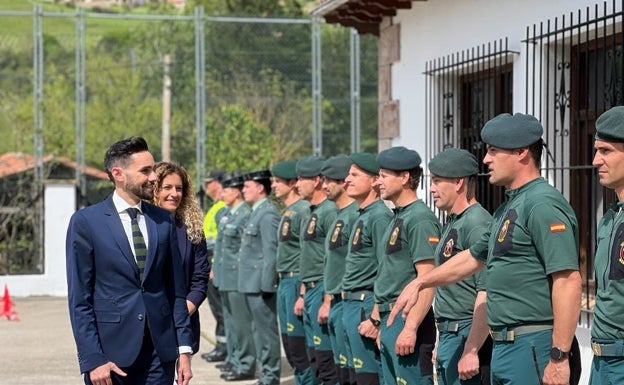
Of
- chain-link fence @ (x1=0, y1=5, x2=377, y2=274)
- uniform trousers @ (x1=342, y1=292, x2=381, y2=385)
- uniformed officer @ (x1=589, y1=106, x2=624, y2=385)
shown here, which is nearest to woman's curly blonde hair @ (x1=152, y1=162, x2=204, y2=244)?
uniform trousers @ (x1=342, y1=292, x2=381, y2=385)

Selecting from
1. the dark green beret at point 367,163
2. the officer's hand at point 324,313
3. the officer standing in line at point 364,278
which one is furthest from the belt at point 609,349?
the officer's hand at point 324,313

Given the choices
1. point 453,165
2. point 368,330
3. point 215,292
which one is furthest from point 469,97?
point 453,165

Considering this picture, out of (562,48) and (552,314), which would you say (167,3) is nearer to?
(562,48)

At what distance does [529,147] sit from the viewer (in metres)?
5.57

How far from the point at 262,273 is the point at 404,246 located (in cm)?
395

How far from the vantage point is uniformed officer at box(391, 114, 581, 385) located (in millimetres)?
5258

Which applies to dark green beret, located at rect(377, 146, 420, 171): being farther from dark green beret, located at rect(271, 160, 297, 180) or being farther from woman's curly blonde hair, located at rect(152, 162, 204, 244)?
dark green beret, located at rect(271, 160, 297, 180)

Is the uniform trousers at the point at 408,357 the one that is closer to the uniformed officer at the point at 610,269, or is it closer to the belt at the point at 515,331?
the belt at the point at 515,331

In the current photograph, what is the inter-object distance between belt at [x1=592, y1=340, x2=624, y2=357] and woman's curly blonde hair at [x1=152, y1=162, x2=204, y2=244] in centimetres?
311

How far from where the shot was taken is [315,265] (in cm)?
969

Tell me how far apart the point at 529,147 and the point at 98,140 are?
29.1 meters

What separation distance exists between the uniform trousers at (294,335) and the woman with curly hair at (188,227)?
8.68 feet

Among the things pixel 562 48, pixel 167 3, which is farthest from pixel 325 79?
pixel 167 3

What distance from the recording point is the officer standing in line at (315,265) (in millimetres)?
9352
